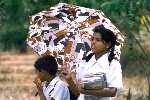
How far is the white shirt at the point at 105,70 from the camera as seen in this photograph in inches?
260

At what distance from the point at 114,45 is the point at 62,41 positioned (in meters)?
0.62

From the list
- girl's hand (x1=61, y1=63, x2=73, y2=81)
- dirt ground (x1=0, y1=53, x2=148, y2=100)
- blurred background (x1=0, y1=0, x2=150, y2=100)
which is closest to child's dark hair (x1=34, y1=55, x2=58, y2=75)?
girl's hand (x1=61, y1=63, x2=73, y2=81)

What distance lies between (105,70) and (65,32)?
30.2 inches

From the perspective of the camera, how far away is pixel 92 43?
22.4ft

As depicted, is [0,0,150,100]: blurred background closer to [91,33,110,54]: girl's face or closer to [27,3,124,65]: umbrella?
[27,3,124,65]: umbrella

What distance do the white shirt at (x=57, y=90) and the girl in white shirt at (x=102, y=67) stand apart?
120mm

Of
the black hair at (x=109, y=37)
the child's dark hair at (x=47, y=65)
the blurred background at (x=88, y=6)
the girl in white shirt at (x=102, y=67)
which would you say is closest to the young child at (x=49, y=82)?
the child's dark hair at (x=47, y=65)

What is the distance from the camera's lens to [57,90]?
6.41 metres

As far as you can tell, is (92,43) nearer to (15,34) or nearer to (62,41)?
(62,41)

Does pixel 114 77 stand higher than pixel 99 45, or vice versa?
pixel 99 45

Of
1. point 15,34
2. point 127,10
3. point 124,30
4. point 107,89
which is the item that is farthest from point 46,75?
point 15,34

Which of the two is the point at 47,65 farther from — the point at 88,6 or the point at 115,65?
the point at 88,6

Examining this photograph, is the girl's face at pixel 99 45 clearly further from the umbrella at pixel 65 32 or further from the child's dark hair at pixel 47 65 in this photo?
the child's dark hair at pixel 47 65

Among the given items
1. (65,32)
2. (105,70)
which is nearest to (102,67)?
(105,70)
